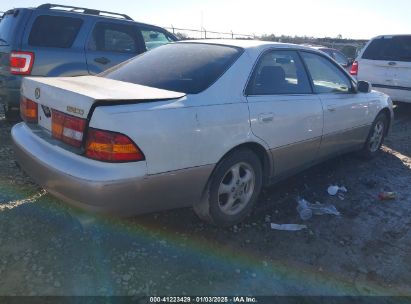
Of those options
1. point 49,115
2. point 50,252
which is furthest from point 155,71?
point 50,252

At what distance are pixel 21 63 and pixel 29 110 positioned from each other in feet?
8.91

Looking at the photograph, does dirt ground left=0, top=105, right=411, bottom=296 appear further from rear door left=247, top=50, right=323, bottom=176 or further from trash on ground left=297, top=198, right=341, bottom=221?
rear door left=247, top=50, right=323, bottom=176

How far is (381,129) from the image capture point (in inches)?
223

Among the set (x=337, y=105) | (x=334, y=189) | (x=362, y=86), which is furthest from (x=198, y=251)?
(x=362, y=86)

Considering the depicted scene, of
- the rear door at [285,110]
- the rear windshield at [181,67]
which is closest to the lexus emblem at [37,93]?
the rear windshield at [181,67]

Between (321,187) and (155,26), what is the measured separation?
14.5 ft

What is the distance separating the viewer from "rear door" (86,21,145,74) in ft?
20.1

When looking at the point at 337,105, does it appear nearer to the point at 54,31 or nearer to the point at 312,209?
the point at 312,209

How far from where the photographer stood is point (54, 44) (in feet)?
19.0

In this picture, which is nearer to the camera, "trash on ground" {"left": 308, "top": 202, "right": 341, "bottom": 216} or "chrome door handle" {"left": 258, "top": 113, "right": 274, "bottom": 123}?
"chrome door handle" {"left": 258, "top": 113, "right": 274, "bottom": 123}

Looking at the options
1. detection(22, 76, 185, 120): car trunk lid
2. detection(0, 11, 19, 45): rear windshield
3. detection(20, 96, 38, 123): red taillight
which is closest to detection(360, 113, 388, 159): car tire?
detection(22, 76, 185, 120): car trunk lid

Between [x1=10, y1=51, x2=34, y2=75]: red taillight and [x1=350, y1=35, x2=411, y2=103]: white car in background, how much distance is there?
6669mm

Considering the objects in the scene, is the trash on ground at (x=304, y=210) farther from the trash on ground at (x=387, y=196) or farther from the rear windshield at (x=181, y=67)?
the rear windshield at (x=181, y=67)

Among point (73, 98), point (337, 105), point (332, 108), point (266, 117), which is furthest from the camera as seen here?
point (337, 105)
